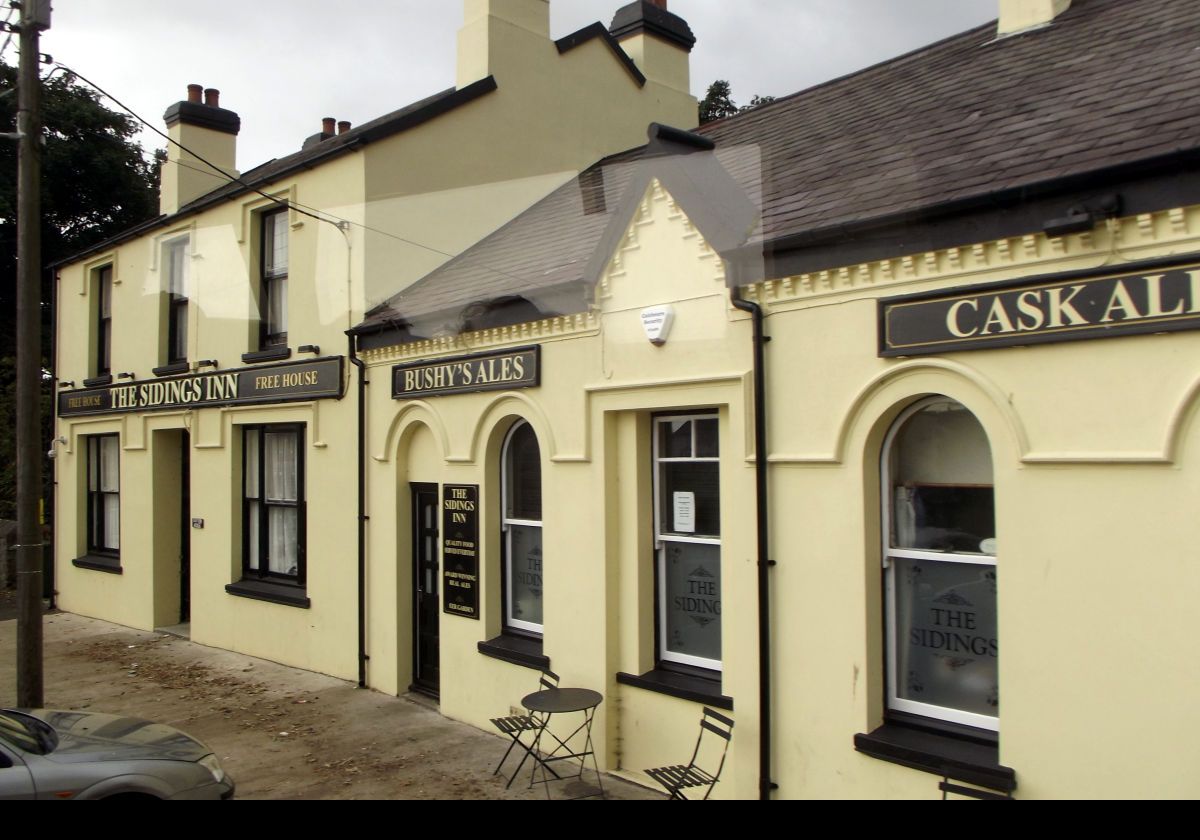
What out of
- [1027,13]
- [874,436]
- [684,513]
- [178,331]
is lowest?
[684,513]

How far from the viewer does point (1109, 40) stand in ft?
24.2

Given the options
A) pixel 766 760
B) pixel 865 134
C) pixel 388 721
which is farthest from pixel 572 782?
pixel 865 134

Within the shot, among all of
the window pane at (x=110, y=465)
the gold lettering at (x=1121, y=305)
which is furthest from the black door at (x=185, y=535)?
the gold lettering at (x=1121, y=305)

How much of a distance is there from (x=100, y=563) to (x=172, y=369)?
165 inches

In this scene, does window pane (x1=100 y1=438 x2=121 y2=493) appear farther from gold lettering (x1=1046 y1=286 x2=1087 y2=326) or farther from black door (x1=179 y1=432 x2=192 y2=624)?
gold lettering (x1=1046 y1=286 x2=1087 y2=326)

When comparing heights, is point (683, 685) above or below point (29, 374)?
below

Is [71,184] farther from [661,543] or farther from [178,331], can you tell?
[661,543]

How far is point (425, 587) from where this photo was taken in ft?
35.7

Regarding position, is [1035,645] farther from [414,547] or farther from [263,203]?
[263,203]

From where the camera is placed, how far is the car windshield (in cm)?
605

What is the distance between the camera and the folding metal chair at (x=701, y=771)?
6.71 m

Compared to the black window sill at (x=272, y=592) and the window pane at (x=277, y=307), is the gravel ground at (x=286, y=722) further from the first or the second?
the window pane at (x=277, y=307)

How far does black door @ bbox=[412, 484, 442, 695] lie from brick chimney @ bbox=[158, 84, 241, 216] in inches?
348

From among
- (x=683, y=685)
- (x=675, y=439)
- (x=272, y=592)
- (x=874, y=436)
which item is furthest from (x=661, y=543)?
(x=272, y=592)
